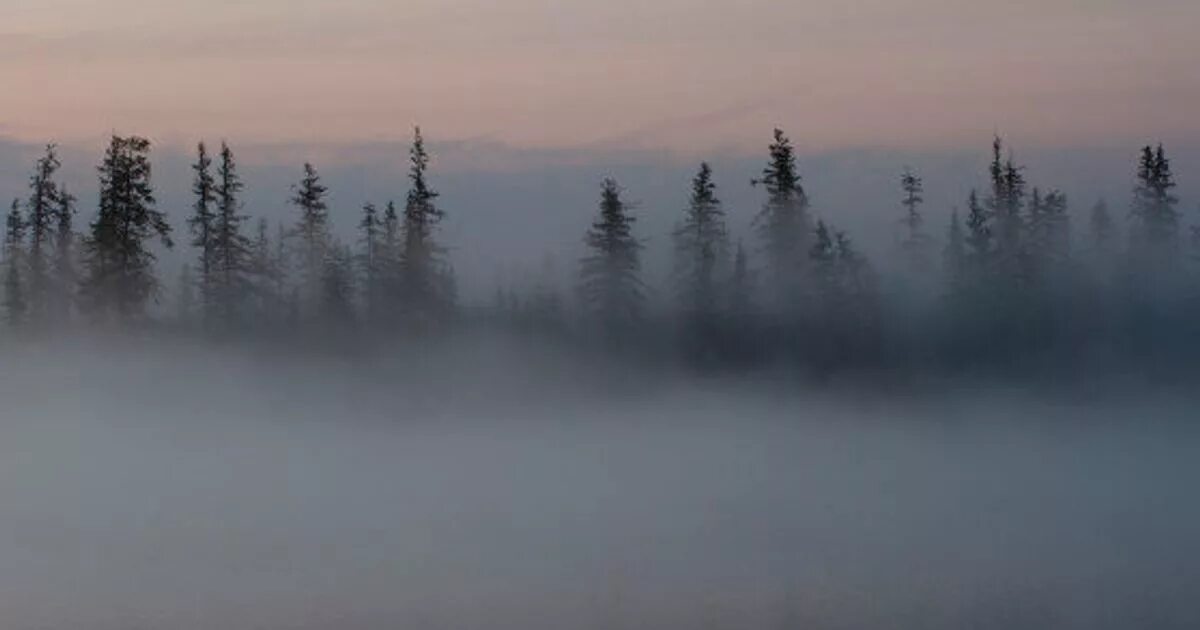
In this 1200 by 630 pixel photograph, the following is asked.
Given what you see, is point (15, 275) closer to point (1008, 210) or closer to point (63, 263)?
point (63, 263)

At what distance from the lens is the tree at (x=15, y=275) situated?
92875mm

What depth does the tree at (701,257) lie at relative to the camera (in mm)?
95438

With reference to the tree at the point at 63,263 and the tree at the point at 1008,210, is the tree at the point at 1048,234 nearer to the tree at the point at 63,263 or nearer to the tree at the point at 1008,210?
the tree at the point at 1008,210

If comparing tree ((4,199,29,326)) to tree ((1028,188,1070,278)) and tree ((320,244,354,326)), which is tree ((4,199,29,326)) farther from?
tree ((1028,188,1070,278))

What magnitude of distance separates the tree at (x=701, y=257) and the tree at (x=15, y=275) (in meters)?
29.8

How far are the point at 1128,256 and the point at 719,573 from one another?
57.9 m

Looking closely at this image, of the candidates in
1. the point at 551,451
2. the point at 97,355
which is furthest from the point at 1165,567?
the point at 97,355

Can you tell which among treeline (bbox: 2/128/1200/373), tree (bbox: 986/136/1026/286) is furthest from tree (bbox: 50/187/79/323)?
tree (bbox: 986/136/1026/286)

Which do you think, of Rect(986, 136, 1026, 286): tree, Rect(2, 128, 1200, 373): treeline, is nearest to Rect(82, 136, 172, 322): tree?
Rect(2, 128, 1200, 373): treeline

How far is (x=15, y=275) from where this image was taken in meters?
93.8

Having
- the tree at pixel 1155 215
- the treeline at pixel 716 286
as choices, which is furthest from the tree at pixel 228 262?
the tree at pixel 1155 215

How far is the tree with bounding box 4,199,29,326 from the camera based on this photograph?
92875 mm

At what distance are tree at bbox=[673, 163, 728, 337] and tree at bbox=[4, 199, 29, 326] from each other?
2983cm

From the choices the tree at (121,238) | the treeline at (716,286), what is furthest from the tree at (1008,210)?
the tree at (121,238)
